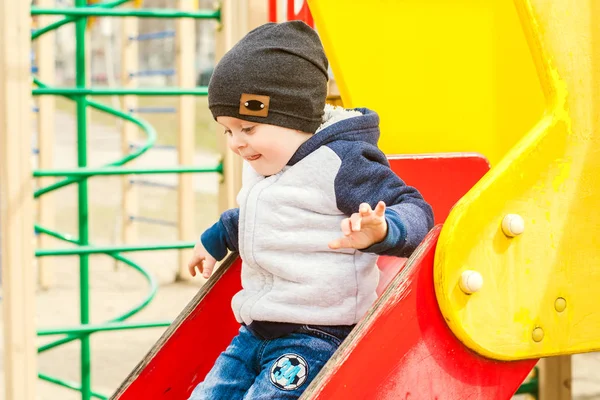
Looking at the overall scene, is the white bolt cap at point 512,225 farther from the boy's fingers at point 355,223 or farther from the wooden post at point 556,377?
the wooden post at point 556,377

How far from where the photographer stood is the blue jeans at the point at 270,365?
4.58ft

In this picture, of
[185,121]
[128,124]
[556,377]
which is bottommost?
[556,377]

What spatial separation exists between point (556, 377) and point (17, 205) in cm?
170

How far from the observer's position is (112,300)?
4.98m

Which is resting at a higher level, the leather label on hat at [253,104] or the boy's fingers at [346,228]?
the leather label on hat at [253,104]

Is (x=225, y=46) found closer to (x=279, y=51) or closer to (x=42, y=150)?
(x=279, y=51)

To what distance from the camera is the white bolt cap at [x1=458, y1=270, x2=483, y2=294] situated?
1302 mm

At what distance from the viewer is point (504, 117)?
218cm

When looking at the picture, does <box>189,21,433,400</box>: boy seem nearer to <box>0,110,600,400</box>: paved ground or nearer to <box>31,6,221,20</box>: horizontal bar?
<box>31,6,221,20</box>: horizontal bar

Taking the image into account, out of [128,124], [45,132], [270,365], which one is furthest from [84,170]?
[128,124]

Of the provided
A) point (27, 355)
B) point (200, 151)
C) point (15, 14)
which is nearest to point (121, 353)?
point (27, 355)

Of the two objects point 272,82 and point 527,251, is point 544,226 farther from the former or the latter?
point 272,82

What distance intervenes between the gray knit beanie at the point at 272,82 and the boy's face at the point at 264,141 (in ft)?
0.05

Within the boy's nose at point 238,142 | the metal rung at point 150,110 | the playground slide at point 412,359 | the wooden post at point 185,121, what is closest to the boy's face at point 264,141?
the boy's nose at point 238,142
